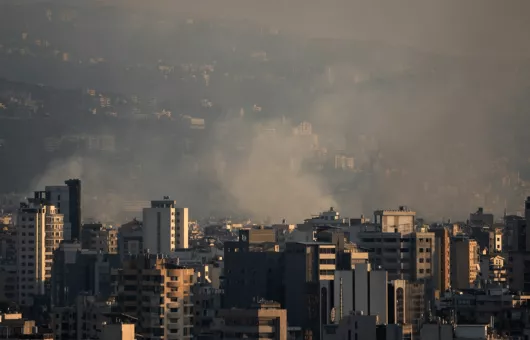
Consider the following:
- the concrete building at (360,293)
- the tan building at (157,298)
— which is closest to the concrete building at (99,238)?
the tan building at (157,298)

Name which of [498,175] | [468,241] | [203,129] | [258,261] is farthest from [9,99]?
[258,261]

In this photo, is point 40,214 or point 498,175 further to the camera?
point 498,175

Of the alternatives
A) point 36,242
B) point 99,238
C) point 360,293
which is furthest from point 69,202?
point 360,293

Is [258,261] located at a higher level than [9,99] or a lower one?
lower

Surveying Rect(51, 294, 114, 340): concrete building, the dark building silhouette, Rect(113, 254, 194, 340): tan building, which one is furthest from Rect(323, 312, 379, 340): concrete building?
the dark building silhouette

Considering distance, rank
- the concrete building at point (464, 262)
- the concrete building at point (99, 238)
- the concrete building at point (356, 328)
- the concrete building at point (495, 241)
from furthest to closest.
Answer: the concrete building at point (495, 241)
the concrete building at point (99, 238)
the concrete building at point (464, 262)
the concrete building at point (356, 328)

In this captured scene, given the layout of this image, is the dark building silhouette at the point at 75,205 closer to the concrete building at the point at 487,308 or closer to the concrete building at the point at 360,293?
the concrete building at the point at 487,308

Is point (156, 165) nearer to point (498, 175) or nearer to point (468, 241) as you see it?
point (498, 175)
